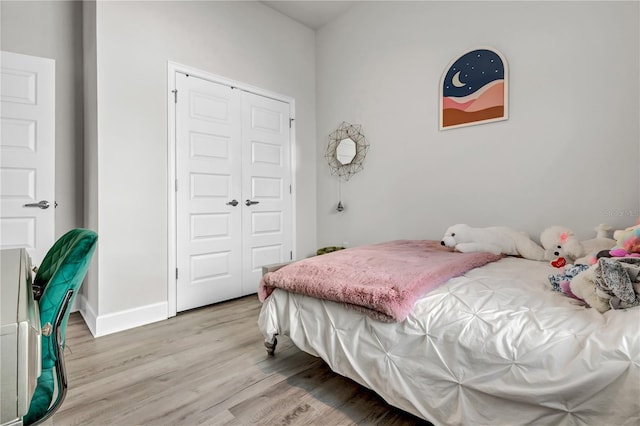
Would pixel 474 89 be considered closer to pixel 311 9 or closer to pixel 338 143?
pixel 338 143

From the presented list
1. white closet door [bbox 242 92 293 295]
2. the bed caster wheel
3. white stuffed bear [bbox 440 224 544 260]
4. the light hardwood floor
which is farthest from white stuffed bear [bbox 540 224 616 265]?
white closet door [bbox 242 92 293 295]

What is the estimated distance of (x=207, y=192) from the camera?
9.56 feet

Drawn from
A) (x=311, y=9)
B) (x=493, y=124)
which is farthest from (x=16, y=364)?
(x=311, y=9)

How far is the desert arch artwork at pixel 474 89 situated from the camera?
243cm

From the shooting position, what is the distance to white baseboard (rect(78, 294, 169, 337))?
2.31 metres

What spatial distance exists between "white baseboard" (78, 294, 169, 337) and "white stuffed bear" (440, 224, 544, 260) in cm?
238

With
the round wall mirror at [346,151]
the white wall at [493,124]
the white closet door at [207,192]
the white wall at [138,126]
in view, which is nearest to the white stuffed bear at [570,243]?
the white wall at [493,124]

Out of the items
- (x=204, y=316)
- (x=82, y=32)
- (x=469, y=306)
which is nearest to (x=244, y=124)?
(x=82, y=32)

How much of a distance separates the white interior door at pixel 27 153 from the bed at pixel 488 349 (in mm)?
2175

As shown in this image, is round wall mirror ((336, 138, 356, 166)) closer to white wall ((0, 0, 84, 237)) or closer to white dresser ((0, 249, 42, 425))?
white wall ((0, 0, 84, 237))

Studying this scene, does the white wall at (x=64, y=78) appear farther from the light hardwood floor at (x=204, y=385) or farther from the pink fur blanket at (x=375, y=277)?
the pink fur blanket at (x=375, y=277)

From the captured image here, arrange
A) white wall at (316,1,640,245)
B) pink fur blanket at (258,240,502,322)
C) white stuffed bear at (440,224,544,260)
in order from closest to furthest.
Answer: pink fur blanket at (258,240,502,322) → white wall at (316,1,640,245) → white stuffed bear at (440,224,544,260)

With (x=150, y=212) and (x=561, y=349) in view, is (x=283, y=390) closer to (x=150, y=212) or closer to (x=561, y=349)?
(x=561, y=349)

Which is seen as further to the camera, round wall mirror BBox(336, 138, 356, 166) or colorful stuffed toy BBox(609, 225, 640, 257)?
round wall mirror BBox(336, 138, 356, 166)
